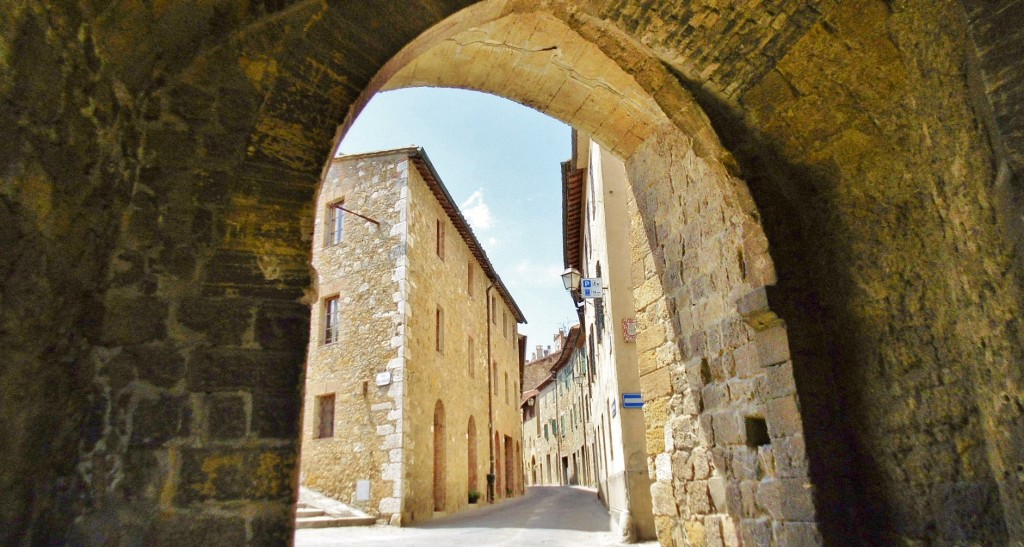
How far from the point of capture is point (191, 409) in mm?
2209

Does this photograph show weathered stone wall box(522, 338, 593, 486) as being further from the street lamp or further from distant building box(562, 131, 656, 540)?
distant building box(562, 131, 656, 540)

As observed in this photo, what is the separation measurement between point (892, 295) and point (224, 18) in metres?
3.27

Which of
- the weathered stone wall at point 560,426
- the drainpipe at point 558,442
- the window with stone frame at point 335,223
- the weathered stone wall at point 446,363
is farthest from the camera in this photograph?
the drainpipe at point 558,442

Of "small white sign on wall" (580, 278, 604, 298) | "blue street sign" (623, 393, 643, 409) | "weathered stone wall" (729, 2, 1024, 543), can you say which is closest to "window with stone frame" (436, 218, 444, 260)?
"small white sign on wall" (580, 278, 604, 298)

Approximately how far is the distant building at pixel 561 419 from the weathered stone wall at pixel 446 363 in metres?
3.69

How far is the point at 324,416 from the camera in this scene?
11578 mm

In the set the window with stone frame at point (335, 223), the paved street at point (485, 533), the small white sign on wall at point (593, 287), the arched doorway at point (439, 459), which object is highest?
the window with stone frame at point (335, 223)

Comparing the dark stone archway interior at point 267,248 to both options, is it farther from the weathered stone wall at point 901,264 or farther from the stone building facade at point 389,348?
the stone building facade at point 389,348

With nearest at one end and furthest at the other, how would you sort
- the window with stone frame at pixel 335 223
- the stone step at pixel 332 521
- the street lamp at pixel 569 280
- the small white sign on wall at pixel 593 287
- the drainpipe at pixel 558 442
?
the stone step at pixel 332 521, the small white sign on wall at pixel 593 287, the street lamp at pixel 569 280, the window with stone frame at pixel 335 223, the drainpipe at pixel 558 442

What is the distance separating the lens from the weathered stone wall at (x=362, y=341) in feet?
34.8

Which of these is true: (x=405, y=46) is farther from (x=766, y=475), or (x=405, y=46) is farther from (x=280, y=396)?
(x=766, y=475)

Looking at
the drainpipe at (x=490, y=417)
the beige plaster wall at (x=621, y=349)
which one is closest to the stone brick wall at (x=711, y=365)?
the beige plaster wall at (x=621, y=349)

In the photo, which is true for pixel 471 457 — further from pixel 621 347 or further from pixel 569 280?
pixel 621 347

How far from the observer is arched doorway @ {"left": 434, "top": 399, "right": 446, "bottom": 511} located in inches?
489
